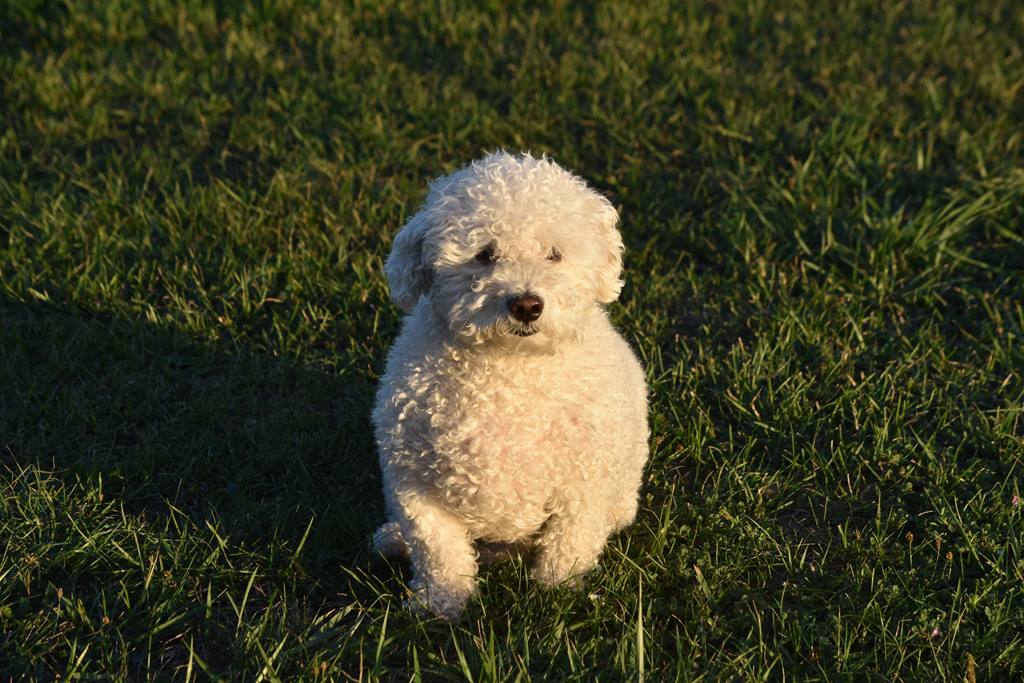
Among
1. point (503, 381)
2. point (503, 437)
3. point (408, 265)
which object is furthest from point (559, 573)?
point (408, 265)

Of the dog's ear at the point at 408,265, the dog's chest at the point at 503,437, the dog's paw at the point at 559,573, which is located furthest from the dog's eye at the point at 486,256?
the dog's paw at the point at 559,573

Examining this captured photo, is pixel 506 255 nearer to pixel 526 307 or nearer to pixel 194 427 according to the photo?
pixel 526 307

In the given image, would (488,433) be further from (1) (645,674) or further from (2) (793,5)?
(2) (793,5)

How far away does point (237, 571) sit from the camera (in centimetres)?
367

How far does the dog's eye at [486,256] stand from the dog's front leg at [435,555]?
31.8 inches

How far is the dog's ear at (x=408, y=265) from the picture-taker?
3449 mm

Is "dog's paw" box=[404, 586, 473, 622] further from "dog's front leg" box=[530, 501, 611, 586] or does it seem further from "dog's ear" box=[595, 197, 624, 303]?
"dog's ear" box=[595, 197, 624, 303]

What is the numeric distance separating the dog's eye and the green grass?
Answer: 3.75 feet

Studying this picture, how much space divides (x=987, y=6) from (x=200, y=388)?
6520mm

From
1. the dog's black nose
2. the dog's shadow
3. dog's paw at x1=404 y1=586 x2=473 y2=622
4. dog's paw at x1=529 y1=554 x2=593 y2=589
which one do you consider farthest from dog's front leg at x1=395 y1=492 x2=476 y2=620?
the dog's black nose

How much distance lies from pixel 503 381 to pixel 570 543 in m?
0.62

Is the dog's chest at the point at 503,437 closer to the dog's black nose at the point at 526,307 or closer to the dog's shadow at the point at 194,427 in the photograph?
the dog's black nose at the point at 526,307

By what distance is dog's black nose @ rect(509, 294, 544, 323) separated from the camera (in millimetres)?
3176

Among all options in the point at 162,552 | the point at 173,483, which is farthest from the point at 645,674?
the point at 173,483
